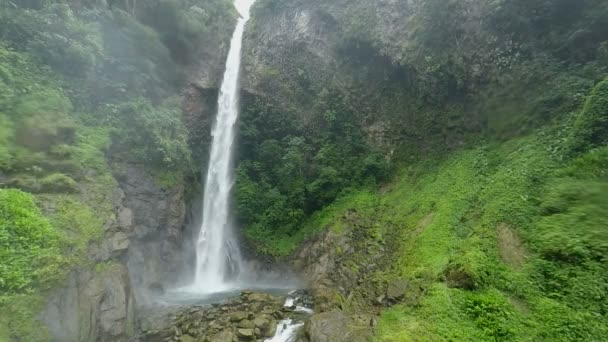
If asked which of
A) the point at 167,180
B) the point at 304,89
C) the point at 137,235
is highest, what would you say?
the point at 304,89

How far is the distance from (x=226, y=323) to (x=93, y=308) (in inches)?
147

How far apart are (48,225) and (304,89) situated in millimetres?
15906

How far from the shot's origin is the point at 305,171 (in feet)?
64.6

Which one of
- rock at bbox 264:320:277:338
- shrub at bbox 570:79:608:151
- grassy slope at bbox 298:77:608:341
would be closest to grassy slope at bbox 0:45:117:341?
rock at bbox 264:320:277:338

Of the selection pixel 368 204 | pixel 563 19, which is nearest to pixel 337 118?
pixel 368 204

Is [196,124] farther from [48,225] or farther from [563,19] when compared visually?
[563,19]

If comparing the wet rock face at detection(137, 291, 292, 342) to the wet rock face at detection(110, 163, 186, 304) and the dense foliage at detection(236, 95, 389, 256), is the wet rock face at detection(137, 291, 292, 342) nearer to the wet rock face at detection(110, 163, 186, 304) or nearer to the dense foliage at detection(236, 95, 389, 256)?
the wet rock face at detection(110, 163, 186, 304)

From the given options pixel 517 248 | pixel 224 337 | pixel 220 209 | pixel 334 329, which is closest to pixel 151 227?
pixel 220 209

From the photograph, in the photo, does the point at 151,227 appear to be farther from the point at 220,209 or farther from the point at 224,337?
the point at 224,337

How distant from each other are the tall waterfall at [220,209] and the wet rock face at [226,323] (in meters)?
4.13

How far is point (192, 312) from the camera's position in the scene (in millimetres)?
11859

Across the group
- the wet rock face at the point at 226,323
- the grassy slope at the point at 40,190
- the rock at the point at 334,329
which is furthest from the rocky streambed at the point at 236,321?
the grassy slope at the point at 40,190

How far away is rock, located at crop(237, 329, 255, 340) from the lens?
9.96 metres

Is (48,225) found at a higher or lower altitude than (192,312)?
higher
